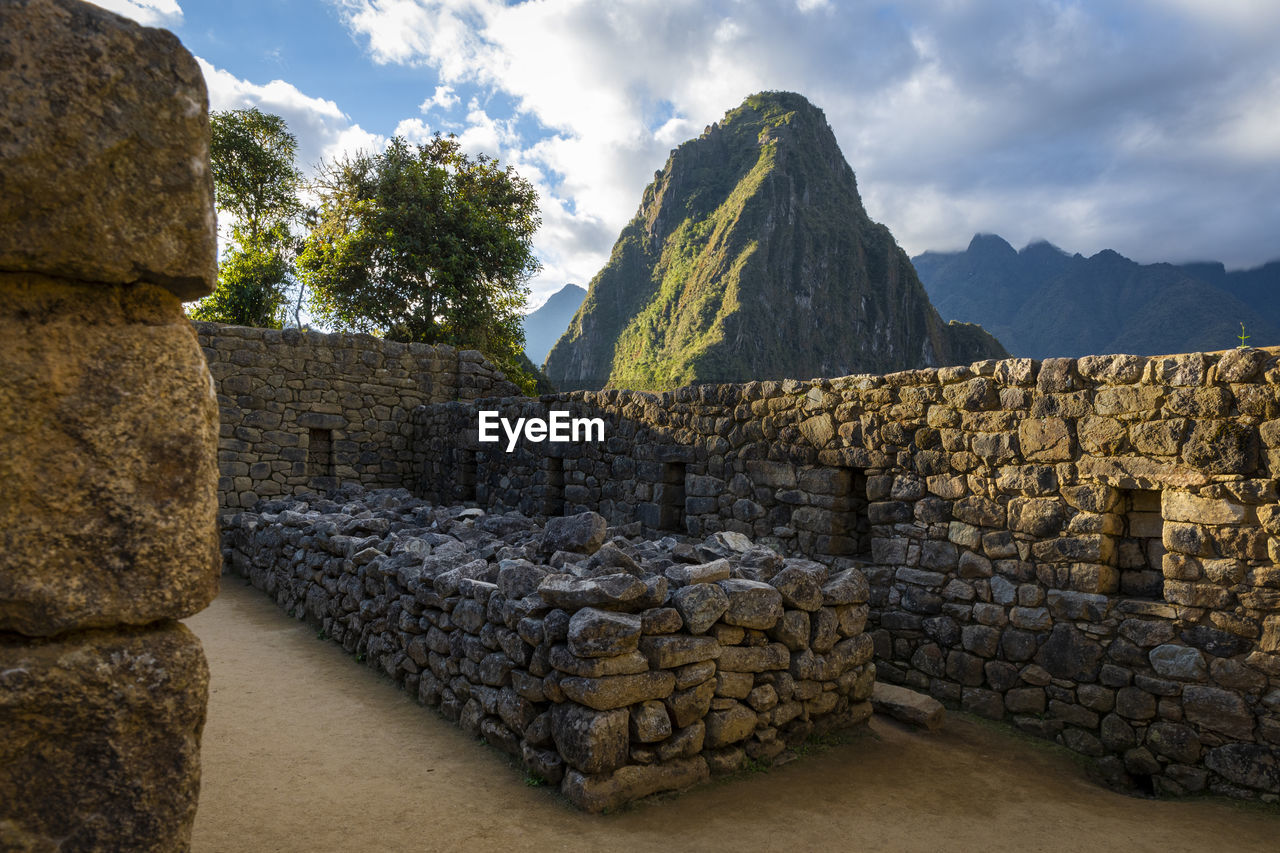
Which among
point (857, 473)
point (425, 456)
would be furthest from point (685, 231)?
point (857, 473)

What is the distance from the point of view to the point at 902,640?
19.6ft

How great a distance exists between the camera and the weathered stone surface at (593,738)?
381cm

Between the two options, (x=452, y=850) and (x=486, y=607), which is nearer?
(x=452, y=850)

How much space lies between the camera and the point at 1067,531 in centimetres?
513

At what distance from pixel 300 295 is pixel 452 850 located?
20.1m

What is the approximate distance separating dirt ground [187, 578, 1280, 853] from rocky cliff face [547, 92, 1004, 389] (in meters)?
67.4

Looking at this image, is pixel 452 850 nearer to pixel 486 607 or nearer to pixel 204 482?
pixel 486 607

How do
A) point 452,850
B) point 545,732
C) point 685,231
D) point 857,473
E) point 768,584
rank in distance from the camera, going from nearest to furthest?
point 452,850 → point 545,732 → point 768,584 → point 857,473 → point 685,231

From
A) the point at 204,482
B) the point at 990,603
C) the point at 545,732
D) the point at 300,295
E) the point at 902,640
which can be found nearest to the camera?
the point at 204,482

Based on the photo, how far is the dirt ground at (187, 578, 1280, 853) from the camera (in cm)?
366

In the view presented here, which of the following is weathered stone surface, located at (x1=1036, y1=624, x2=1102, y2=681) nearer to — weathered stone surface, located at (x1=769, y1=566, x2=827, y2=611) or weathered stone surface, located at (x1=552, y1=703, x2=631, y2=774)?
weathered stone surface, located at (x1=769, y1=566, x2=827, y2=611)

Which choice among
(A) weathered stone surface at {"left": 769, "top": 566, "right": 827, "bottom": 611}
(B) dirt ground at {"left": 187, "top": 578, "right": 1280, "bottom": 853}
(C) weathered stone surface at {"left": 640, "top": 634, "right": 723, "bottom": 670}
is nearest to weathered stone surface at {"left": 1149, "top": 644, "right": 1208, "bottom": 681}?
(B) dirt ground at {"left": 187, "top": 578, "right": 1280, "bottom": 853}

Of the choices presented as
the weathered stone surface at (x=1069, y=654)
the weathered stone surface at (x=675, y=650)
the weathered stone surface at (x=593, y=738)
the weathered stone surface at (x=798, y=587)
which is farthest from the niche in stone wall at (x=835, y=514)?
the weathered stone surface at (x=593, y=738)

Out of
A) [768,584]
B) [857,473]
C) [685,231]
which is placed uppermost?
[685,231]
